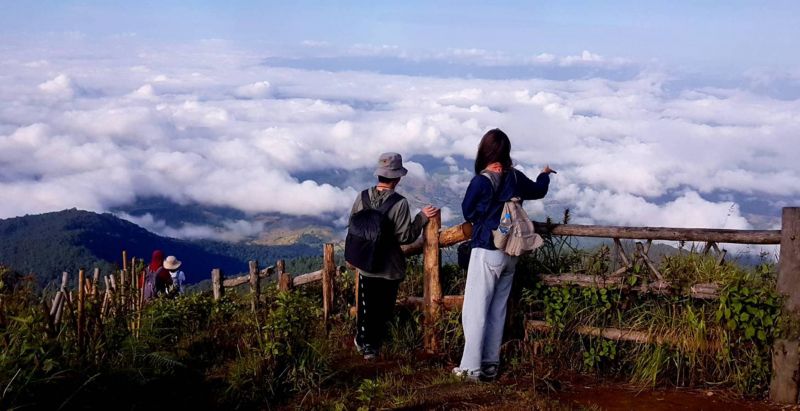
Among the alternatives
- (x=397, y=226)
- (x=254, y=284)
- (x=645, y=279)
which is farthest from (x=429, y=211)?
(x=254, y=284)

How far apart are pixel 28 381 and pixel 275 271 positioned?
622 centimetres

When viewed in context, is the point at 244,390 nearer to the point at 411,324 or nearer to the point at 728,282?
the point at 411,324

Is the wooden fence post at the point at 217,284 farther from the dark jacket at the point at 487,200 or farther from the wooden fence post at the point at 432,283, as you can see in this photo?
the dark jacket at the point at 487,200

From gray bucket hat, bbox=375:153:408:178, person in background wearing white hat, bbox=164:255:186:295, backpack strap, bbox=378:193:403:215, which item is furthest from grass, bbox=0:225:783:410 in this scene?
person in background wearing white hat, bbox=164:255:186:295

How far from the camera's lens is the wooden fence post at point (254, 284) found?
937cm

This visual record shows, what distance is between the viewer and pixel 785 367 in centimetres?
582

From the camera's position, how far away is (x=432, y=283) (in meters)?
7.12

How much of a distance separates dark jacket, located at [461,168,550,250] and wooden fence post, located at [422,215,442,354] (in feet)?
3.19

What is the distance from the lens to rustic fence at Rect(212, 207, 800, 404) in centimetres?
578

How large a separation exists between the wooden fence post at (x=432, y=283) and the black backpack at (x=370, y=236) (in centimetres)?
63

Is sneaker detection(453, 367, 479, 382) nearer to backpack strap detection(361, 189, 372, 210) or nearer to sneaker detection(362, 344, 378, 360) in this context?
sneaker detection(362, 344, 378, 360)

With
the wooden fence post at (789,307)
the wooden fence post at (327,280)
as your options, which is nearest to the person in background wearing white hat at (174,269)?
the wooden fence post at (327,280)

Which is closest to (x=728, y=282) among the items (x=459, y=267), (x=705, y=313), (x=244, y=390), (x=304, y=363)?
(x=705, y=313)

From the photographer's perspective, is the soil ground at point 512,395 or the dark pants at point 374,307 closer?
the soil ground at point 512,395
